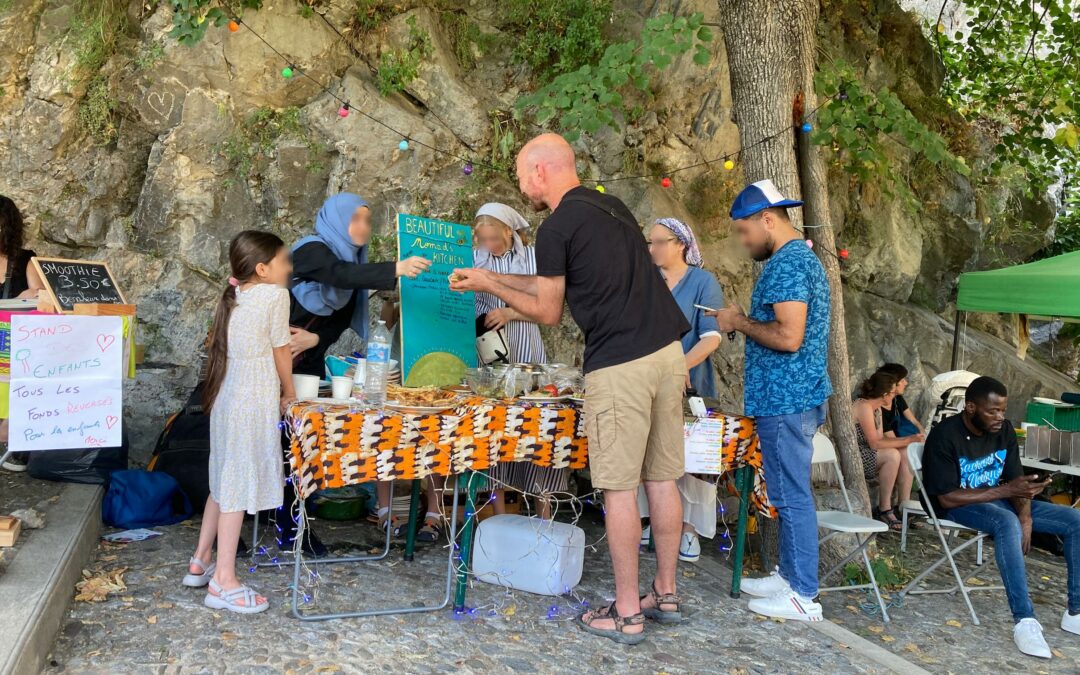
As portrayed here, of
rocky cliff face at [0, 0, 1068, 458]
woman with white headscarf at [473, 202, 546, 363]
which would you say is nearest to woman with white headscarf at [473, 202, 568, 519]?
woman with white headscarf at [473, 202, 546, 363]

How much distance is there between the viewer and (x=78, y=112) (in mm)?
6352

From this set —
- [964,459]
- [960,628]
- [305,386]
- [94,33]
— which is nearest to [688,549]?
[960,628]

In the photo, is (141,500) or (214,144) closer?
(141,500)

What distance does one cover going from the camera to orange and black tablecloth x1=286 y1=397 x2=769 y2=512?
3.36m

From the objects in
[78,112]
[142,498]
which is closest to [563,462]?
[142,498]

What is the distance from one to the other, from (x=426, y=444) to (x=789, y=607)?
1.91 meters

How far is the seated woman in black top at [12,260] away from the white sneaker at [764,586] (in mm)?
4007

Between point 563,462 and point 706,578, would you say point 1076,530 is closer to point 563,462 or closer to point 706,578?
point 706,578

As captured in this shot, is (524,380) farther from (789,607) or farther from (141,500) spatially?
(141,500)

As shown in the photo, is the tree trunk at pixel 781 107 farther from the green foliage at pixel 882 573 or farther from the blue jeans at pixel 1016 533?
the blue jeans at pixel 1016 533

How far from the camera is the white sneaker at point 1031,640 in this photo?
421cm

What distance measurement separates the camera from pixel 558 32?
7348mm

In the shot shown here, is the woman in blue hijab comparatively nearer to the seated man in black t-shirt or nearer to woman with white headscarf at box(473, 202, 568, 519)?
woman with white headscarf at box(473, 202, 568, 519)

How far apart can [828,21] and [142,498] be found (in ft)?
24.9
